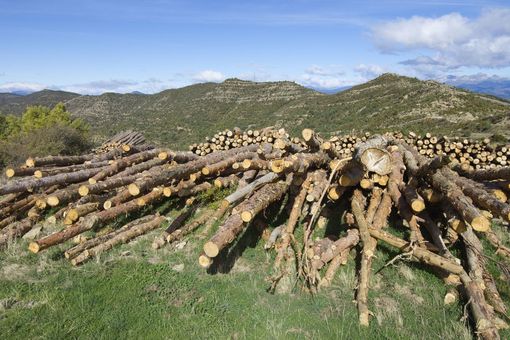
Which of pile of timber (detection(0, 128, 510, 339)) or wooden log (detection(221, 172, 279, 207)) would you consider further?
wooden log (detection(221, 172, 279, 207))

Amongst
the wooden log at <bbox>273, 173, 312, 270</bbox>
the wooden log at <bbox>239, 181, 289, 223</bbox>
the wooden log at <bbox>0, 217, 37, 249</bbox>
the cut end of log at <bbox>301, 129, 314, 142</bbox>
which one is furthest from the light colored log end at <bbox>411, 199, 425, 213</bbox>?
the wooden log at <bbox>0, 217, 37, 249</bbox>

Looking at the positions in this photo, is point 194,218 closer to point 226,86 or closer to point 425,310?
point 425,310

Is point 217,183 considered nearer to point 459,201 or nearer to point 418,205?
point 418,205

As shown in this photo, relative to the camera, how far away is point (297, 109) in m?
59.9

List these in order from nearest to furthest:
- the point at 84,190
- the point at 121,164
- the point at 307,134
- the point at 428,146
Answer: the point at 307,134, the point at 84,190, the point at 121,164, the point at 428,146

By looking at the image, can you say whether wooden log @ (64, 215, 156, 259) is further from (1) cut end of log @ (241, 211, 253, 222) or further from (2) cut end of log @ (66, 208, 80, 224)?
(1) cut end of log @ (241, 211, 253, 222)

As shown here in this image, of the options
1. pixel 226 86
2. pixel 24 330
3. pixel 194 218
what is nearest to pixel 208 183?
pixel 194 218

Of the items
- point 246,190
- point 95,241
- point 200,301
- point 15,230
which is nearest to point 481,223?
point 246,190

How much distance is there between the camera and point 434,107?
3869cm

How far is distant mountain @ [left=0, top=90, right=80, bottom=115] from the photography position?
114375 millimetres

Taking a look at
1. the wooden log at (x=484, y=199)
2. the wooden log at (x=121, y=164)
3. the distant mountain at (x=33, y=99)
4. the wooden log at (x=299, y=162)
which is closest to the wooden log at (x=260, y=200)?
the wooden log at (x=299, y=162)

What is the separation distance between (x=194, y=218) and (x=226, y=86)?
8928cm

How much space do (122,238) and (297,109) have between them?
54.4m

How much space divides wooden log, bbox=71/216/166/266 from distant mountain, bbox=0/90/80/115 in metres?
123
